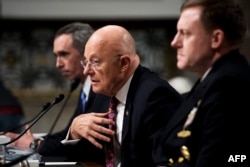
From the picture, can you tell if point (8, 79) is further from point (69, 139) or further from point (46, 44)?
point (69, 139)

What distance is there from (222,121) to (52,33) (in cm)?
311

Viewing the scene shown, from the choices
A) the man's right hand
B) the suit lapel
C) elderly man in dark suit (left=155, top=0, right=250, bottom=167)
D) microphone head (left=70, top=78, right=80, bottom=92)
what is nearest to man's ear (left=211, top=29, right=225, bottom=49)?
elderly man in dark suit (left=155, top=0, right=250, bottom=167)

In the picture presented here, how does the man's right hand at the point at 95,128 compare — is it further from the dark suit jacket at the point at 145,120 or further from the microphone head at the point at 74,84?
the microphone head at the point at 74,84

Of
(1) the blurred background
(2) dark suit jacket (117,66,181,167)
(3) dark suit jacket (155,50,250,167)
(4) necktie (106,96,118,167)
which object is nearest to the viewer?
(3) dark suit jacket (155,50,250,167)

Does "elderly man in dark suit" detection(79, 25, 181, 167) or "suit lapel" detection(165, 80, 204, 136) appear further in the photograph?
"elderly man in dark suit" detection(79, 25, 181, 167)

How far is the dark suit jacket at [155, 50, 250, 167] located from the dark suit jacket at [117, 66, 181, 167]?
38 cm

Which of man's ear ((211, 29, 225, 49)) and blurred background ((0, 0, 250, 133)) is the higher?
blurred background ((0, 0, 250, 133))

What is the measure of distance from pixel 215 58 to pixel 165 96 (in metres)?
0.41

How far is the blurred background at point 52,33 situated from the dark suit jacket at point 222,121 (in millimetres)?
2770

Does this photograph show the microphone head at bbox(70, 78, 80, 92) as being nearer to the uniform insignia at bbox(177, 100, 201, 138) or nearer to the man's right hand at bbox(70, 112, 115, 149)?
the man's right hand at bbox(70, 112, 115, 149)

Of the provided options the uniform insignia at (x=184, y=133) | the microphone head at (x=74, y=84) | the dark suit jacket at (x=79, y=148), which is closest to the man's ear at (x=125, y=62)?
the dark suit jacket at (x=79, y=148)

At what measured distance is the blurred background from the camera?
4.45 m

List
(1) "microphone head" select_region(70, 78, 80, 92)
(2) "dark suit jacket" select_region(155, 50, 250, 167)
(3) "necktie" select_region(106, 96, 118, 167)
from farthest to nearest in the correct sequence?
(1) "microphone head" select_region(70, 78, 80, 92) < (3) "necktie" select_region(106, 96, 118, 167) < (2) "dark suit jacket" select_region(155, 50, 250, 167)

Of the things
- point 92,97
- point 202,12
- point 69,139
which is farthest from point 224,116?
point 92,97
